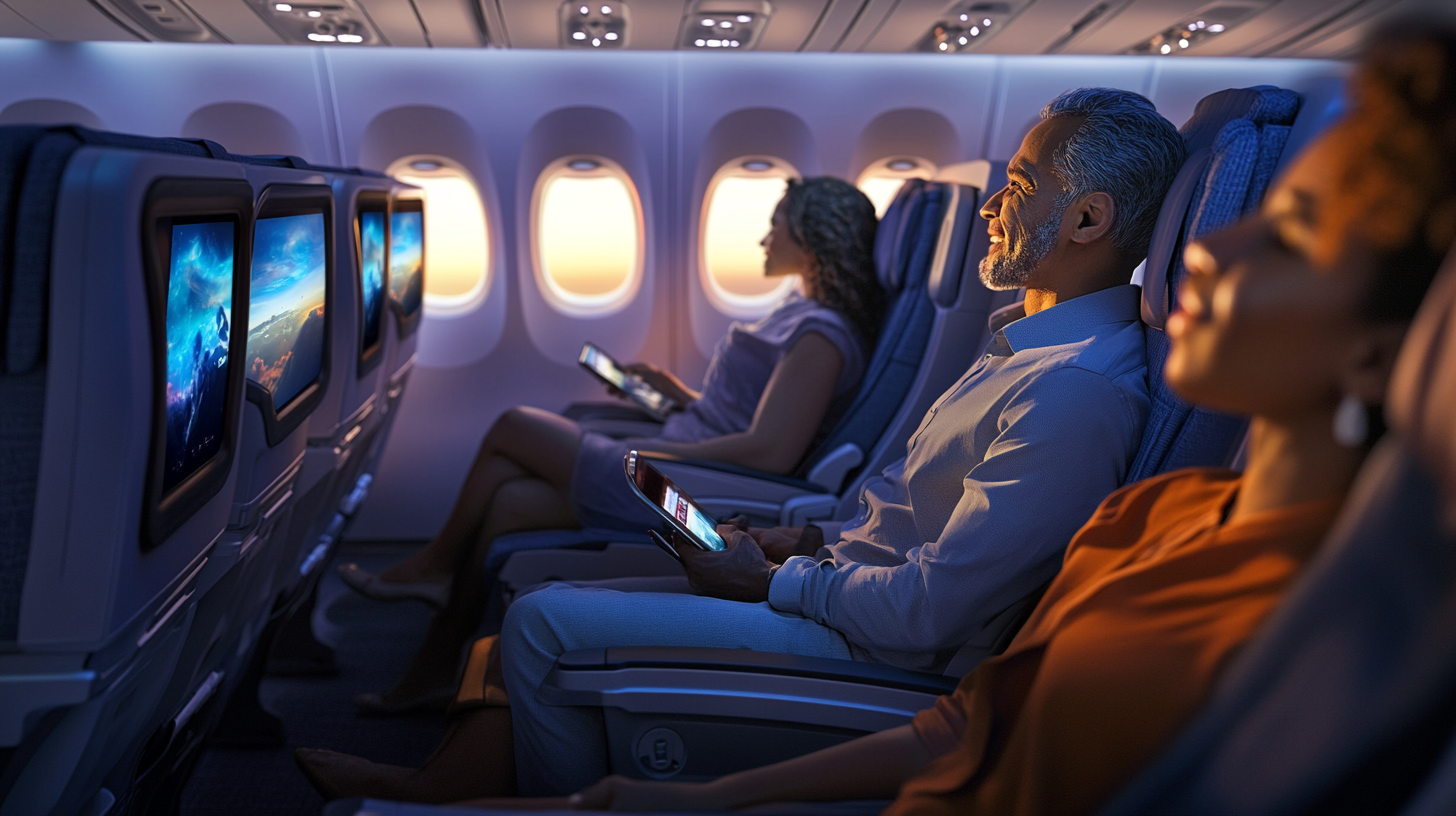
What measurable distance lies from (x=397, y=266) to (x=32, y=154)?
222 cm

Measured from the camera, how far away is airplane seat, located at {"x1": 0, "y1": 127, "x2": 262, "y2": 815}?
0.89 meters

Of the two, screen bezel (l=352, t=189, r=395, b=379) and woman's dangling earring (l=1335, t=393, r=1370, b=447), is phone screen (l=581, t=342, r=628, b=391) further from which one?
woman's dangling earring (l=1335, t=393, r=1370, b=447)

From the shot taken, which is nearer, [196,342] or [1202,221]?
[196,342]

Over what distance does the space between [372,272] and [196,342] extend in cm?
149

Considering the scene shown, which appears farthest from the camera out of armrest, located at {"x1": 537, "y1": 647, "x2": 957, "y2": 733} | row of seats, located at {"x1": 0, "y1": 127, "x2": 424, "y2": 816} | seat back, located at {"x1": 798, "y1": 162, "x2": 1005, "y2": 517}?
seat back, located at {"x1": 798, "y1": 162, "x2": 1005, "y2": 517}

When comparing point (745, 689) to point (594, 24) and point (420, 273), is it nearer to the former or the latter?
point (420, 273)

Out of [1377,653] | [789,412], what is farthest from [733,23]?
[1377,653]

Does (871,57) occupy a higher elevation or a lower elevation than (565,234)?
higher

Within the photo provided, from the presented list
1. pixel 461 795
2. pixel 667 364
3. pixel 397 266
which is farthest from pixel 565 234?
pixel 461 795

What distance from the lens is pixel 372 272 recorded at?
2.59m

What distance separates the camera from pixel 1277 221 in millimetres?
660

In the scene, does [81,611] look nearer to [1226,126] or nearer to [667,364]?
[1226,126]

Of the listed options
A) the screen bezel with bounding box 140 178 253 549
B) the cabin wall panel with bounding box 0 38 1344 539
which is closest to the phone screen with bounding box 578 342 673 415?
the cabin wall panel with bounding box 0 38 1344 539

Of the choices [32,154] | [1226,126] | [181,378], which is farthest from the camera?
[1226,126]
